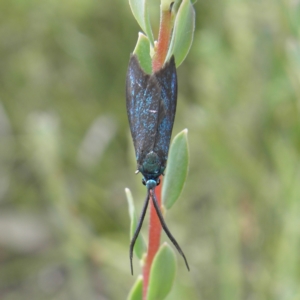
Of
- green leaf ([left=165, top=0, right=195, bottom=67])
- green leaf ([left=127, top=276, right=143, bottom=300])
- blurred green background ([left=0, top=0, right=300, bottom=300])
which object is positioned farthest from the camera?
blurred green background ([left=0, top=0, right=300, bottom=300])

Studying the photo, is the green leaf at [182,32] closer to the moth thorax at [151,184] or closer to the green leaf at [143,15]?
the green leaf at [143,15]

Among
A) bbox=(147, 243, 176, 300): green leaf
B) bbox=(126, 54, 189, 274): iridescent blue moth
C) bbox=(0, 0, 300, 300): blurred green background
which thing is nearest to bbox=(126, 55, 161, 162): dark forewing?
bbox=(126, 54, 189, 274): iridescent blue moth

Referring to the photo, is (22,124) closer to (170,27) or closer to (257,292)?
(257,292)

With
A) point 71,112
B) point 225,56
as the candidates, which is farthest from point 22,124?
point 225,56

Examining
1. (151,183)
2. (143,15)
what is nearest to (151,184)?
(151,183)

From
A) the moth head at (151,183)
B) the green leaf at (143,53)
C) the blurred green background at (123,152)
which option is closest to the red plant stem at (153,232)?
the moth head at (151,183)

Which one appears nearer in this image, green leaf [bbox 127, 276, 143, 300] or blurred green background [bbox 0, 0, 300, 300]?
green leaf [bbox 127, 276, 143, 300]

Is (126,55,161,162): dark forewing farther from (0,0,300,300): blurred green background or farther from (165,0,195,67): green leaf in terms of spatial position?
(0,0,300,300): blurred green background

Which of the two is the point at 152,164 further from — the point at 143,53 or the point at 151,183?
the point at 143,53
